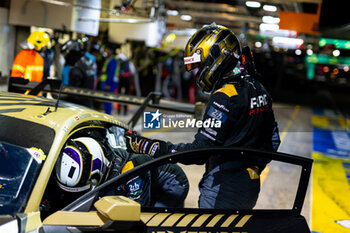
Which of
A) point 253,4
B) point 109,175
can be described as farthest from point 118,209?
point 253,4

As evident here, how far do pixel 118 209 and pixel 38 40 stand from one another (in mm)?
5944

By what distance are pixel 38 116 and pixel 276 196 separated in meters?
4.21

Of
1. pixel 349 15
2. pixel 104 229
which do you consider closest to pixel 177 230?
pixel 104 229

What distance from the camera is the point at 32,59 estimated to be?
24.2 ft

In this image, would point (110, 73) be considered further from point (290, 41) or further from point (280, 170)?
point (280, 170)

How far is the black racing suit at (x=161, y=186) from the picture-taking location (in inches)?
119

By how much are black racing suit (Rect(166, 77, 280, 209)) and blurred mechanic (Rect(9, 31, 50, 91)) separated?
4997 millimetres

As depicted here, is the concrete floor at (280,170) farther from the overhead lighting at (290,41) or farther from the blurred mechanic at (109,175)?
the overhead lighting at (290,41)

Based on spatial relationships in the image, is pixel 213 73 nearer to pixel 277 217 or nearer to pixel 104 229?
pixel 277 217

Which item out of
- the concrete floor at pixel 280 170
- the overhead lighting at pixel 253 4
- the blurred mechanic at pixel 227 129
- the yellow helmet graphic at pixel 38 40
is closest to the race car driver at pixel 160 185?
the concrete floor at pixel 280 170

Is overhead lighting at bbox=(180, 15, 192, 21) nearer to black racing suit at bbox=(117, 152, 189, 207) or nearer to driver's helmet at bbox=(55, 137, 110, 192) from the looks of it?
black racing suit at bbox=(117, 152, 189, 207)

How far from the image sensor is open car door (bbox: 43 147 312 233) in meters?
2.13

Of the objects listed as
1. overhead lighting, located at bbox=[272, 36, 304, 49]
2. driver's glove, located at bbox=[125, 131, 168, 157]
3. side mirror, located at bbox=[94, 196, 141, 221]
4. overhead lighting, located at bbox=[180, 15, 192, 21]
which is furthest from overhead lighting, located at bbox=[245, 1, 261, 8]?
side mirror, located at bbox=[94, 196, 141, 221]

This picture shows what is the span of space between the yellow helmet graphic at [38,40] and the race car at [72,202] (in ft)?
15.3
